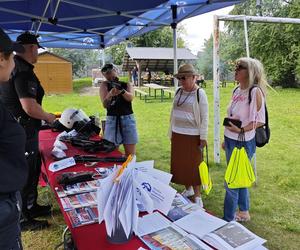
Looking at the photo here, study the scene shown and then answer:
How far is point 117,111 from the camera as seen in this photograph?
3391 mm

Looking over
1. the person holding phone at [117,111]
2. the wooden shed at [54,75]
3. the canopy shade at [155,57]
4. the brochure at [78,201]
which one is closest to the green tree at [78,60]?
the canopy shade at [155,57]

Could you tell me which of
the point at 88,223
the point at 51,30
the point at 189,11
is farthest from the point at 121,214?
the point at 51,30

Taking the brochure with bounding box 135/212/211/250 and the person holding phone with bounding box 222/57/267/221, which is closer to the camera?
the brochure with bounding box 135/212/211/250

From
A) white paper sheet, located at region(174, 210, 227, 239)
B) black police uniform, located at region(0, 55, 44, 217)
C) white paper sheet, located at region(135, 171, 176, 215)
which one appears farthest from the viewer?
black police uniform, located at region(0, 55, 44, 217)

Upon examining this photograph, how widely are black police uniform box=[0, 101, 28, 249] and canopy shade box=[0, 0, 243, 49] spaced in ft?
7.89

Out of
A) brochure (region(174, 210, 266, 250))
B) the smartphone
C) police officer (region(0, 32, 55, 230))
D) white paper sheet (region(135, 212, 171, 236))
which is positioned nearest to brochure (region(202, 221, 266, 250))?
brochure (region(174, 210, 266, 250))

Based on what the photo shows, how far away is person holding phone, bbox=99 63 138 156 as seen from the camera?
3.36m

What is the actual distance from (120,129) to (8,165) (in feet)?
7.29

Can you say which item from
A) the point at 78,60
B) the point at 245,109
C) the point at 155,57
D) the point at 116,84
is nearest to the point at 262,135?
the point at 245,109

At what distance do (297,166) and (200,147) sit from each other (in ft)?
8.24

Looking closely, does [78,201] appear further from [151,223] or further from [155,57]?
[155,57]

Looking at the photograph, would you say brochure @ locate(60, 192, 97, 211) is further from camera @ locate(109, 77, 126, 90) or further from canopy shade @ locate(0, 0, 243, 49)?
canopy shade @ locate(0, 0, 243, 49)

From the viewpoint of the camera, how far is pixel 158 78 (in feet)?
73.3

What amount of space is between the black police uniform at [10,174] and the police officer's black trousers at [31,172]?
1.26 m
